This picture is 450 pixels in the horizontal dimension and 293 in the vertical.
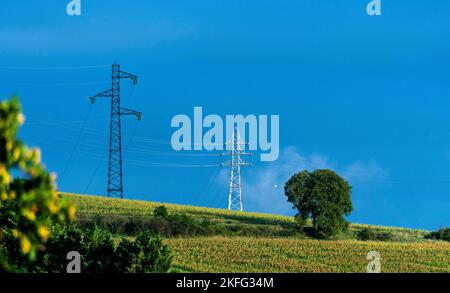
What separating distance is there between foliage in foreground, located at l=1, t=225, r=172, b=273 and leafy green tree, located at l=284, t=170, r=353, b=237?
4484 cm

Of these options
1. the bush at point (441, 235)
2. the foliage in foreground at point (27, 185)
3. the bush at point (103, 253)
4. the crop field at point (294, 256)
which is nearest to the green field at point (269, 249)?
the crop field at point (294, 256)

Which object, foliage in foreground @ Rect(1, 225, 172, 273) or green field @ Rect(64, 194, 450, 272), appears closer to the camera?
foliage in foreground @ Rect(1, 225, 172, 273)

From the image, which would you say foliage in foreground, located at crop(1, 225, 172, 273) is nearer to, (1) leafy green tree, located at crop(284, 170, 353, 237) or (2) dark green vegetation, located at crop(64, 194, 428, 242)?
(2) dark green vegetation, located at crop(64, 194, 428, 242)

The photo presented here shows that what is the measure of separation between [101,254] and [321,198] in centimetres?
4720

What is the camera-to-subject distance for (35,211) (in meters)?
11.5

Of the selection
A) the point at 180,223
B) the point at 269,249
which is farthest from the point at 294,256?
the point at 180,223

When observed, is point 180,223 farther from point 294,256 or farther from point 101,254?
point 101,254

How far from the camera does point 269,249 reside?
70375 millimetres

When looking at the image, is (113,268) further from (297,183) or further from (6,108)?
(297,183)

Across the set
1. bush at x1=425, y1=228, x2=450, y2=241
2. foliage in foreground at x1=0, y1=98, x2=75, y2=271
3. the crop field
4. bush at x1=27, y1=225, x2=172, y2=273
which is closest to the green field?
the crop field

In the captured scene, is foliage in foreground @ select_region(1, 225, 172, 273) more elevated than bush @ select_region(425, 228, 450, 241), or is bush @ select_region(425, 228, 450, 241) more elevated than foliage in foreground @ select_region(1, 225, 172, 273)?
bush @ select_region(425, 228, 450, 241)

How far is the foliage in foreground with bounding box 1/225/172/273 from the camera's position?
143 feet

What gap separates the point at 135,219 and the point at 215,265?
2376 centimetres

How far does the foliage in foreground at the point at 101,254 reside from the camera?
43594mm
